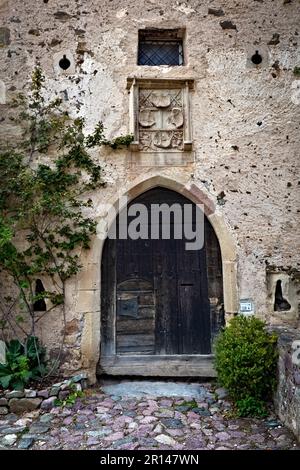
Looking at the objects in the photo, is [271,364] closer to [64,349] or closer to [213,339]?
[213,339]

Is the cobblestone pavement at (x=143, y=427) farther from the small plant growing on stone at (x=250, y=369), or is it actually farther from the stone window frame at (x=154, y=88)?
the stone window frame at (x=154, y=88)

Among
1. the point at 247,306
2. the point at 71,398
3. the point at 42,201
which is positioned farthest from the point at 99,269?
the point at 247,306

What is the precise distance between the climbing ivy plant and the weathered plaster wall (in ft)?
0.54

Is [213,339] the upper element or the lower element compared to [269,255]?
lower

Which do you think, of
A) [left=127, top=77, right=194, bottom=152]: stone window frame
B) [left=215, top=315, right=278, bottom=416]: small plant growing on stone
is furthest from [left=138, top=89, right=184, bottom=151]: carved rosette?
[left=215, top=315, right=278, bottom=416]: small plant growing on stone

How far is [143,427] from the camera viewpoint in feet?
10.5

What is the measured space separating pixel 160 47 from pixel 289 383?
4340 mm

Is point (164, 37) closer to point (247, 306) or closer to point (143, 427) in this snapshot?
point (247, 306)

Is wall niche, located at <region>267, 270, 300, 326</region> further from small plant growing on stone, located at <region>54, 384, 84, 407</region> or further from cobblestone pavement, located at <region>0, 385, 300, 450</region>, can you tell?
small plant growing on stone, located at <region>54, 384, 84, 407</region>

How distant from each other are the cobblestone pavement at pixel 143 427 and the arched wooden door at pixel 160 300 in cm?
71

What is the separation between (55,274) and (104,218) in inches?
34.0

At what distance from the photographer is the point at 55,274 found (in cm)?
435

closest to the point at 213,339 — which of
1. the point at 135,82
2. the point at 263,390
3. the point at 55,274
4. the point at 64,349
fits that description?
the point at 263,390
